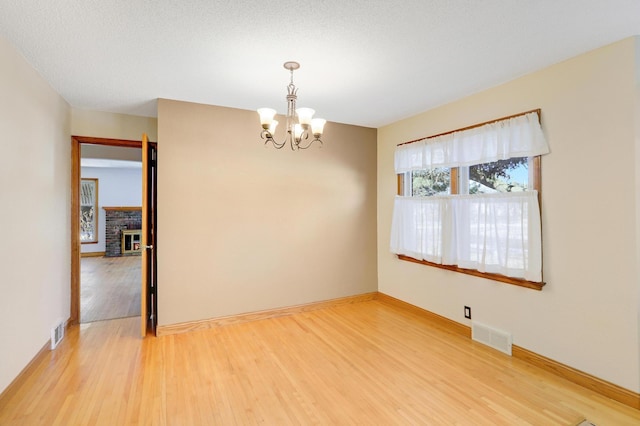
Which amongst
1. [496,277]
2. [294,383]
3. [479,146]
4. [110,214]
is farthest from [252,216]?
[110,214]

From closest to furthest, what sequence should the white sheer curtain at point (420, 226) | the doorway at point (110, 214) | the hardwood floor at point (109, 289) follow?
the white sheer curtain at point (420, 226)
the hardwood floor at point (109, 289)
the doorway at point (110, 214)

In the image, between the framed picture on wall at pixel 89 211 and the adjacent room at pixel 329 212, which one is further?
the framed picture on wall at pixel 89 211

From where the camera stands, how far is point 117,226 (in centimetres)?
901

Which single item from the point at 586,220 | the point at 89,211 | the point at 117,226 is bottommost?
the point at 117,226

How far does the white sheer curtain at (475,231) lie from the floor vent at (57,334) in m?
3.94

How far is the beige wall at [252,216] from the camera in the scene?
3.54 m

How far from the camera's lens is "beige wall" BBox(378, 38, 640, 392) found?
227cm

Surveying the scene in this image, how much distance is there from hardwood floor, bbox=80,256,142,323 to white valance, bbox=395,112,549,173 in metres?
4.21

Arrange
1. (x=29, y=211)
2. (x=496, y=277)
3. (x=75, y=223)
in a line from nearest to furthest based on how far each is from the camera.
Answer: (x=29, y=211), (x=496, y=277), (x=75, y=223)

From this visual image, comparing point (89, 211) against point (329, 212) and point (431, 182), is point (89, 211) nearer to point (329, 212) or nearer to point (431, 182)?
point (329, 212)

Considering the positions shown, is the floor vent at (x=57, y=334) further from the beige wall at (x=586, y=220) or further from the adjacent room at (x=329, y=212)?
the beige wall at (x=586, y=220)

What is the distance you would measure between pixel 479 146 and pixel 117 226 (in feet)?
31.0

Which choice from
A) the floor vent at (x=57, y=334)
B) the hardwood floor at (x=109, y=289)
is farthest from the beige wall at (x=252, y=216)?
the hardwood floor at (x=109, y=289)

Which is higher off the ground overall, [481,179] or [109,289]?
[481,179]
